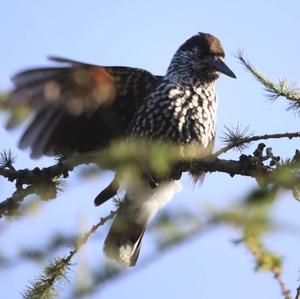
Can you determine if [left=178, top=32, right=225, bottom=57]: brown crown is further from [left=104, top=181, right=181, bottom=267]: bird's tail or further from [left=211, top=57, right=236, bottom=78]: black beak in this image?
[left=104, top=181, right=181, bottom=267]: bird's tail

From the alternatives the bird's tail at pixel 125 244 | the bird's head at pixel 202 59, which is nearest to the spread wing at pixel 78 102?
the bird's head at pixel 202 59

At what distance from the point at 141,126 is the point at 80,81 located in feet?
2.25

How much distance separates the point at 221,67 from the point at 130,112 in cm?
74

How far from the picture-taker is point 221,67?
4547 millimetres

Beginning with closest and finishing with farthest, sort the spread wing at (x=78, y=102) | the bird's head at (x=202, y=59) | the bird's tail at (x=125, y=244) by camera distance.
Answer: the spread wing at (x=78, y=102) → the bird's tail at (x=125, y=244) → the bird's head at (x=202, y=59)

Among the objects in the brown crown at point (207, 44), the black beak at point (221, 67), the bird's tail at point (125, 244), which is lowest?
the bird's tail at point (125, 244)

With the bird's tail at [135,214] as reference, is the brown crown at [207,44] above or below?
above

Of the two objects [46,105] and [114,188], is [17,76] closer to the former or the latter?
[46,105]

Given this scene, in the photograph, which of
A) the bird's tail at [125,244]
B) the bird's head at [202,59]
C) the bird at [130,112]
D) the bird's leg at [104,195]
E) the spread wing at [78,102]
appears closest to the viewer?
the spread wing at [78,102]

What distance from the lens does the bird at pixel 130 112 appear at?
372 cm

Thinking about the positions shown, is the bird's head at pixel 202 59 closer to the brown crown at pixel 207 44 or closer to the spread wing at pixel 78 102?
the brown crown at pixel 207 44

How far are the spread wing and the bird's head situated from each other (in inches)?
11.8

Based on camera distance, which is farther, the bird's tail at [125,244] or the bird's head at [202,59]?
the bird's head at [202,59]

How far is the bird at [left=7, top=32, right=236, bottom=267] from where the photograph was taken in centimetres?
372
